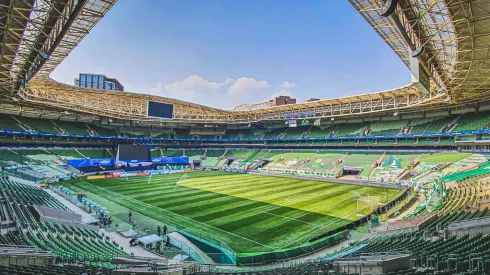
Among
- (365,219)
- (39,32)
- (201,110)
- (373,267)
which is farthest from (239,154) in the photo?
(373,267)

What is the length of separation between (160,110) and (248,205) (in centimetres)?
2996

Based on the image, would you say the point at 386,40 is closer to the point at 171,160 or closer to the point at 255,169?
the point at 255,169

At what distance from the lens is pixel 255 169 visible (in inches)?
2247

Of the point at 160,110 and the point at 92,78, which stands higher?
the point at 92,78

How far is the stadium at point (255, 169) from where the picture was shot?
13133 millimetres

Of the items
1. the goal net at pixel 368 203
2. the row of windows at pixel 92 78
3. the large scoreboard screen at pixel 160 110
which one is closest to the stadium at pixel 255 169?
the large scoreboard screen at pixel 160 110

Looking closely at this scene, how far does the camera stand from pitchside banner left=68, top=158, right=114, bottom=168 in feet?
161

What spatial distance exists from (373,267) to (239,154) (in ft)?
195

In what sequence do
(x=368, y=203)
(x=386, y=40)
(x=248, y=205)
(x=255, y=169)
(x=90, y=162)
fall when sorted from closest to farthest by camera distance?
(x=386, y=40) < (x=368, y=203) < (x=248, y=205) < (x=90, y=162) < (x=255, y=169)

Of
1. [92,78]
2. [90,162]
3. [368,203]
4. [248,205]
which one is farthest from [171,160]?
[92,78]

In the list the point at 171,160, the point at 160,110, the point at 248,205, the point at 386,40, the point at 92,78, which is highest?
the point at 92,78

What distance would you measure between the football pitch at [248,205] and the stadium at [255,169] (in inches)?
8.3

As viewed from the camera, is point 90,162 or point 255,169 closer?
point 90,162

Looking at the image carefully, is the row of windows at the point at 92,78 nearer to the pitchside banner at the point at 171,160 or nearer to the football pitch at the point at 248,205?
the pitchside banner at the point at 171,160
